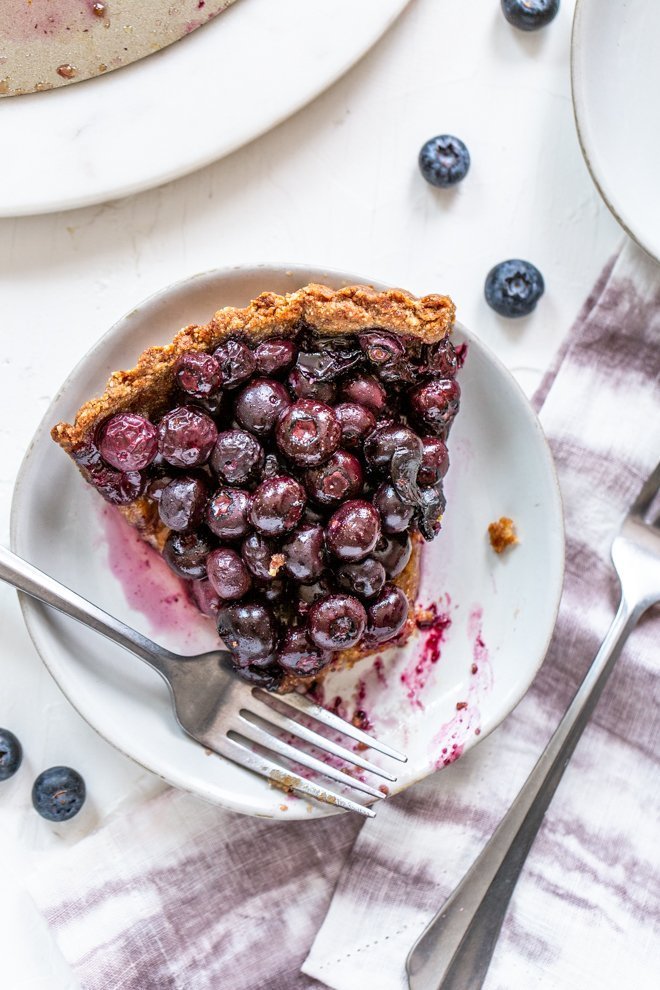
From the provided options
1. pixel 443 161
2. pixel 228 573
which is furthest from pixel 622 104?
pixel 228 573

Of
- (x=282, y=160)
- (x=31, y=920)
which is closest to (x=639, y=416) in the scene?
(x=282, y=160)

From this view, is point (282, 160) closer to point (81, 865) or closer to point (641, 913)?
point (81, 865)

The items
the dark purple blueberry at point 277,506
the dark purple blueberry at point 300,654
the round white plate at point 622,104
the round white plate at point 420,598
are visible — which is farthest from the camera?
the round white plate at point 622,104

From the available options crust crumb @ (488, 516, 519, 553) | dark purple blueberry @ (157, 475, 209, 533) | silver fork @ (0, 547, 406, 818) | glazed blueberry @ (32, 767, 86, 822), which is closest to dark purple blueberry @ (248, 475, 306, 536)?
dark purple blueberry @ (157, 475, 209, 533)

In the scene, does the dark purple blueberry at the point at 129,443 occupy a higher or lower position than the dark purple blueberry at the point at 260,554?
higher

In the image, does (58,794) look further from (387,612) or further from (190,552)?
(387,612)

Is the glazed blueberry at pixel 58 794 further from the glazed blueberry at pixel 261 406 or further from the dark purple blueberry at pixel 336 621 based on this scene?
the glazed blueberry at pixel 261 406

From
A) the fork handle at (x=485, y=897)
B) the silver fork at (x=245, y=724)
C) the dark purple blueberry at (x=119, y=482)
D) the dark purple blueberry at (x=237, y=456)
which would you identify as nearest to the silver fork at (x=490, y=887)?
the fork handle at (x=485, y=897)
